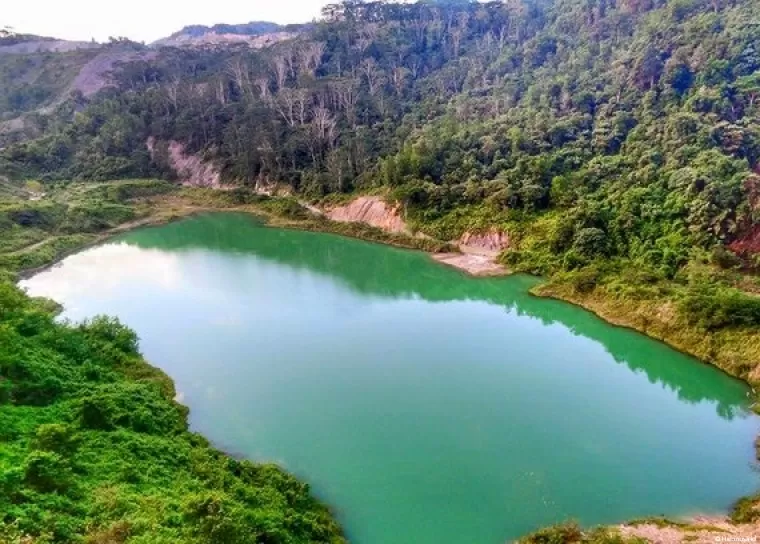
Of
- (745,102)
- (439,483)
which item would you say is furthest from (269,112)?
(439,483)

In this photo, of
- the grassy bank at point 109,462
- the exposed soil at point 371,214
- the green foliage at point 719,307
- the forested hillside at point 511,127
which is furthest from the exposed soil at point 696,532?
the exposed soil at point 371,214

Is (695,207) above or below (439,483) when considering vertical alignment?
above

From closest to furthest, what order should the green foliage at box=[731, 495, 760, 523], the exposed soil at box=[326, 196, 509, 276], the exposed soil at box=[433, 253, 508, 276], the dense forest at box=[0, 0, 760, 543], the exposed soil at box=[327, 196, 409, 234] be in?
the dense forest at box=[0, 0, 760, 543], the green foliage at box=[731, 495, 760, 523], the exposed soil at box=[433, 253, 508, 276], the exposed soil at box=[326, 196, 509, 276], the exposed soil at box=[327, 196, 409, 234]

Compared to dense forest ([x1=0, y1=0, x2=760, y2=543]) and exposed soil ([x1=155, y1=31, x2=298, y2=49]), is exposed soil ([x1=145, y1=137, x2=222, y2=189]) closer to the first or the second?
dense forest ([x1=0, y1=0, x2=760, y2=543])

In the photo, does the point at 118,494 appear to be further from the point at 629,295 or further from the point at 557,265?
the point at 557,265

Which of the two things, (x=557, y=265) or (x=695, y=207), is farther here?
(x=557, y=265)

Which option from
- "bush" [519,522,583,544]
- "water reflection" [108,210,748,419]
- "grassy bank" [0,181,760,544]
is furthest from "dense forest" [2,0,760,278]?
"bush" [519,522,583,544]

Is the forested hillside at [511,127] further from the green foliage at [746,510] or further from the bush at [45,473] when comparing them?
the bush at [45,473]

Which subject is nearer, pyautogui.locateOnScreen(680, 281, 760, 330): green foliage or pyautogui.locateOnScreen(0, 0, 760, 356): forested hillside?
pyautogui.locateOnScreen(680, 281, 760, 330): green foliage
